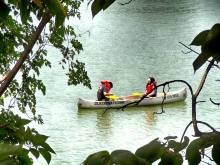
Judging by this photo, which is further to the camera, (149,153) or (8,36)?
(8,36)

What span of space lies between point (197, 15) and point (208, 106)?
25.5 feet

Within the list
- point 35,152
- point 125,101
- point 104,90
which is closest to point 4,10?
point 35,152

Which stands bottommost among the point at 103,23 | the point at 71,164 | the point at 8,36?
the point at 71,164

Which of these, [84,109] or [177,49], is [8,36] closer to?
[84,109]

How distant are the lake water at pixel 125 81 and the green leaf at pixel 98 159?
217 inches

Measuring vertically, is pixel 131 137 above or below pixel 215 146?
below

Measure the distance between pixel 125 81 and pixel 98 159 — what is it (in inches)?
378

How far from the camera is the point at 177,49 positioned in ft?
39.7

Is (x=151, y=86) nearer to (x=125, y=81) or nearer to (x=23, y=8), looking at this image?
(x=125, y=81)

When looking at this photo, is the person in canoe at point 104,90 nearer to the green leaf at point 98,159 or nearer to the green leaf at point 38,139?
the green leaf at point 38,139

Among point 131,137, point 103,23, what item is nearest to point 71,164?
point 131,137

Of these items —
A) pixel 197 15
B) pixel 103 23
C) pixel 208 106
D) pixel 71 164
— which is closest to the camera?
pixel 71 164

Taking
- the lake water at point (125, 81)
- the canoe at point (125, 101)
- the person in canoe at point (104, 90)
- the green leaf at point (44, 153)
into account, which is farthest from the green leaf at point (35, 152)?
the person in canoe at point (104, 90)

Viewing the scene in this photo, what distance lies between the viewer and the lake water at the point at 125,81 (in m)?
7.49
